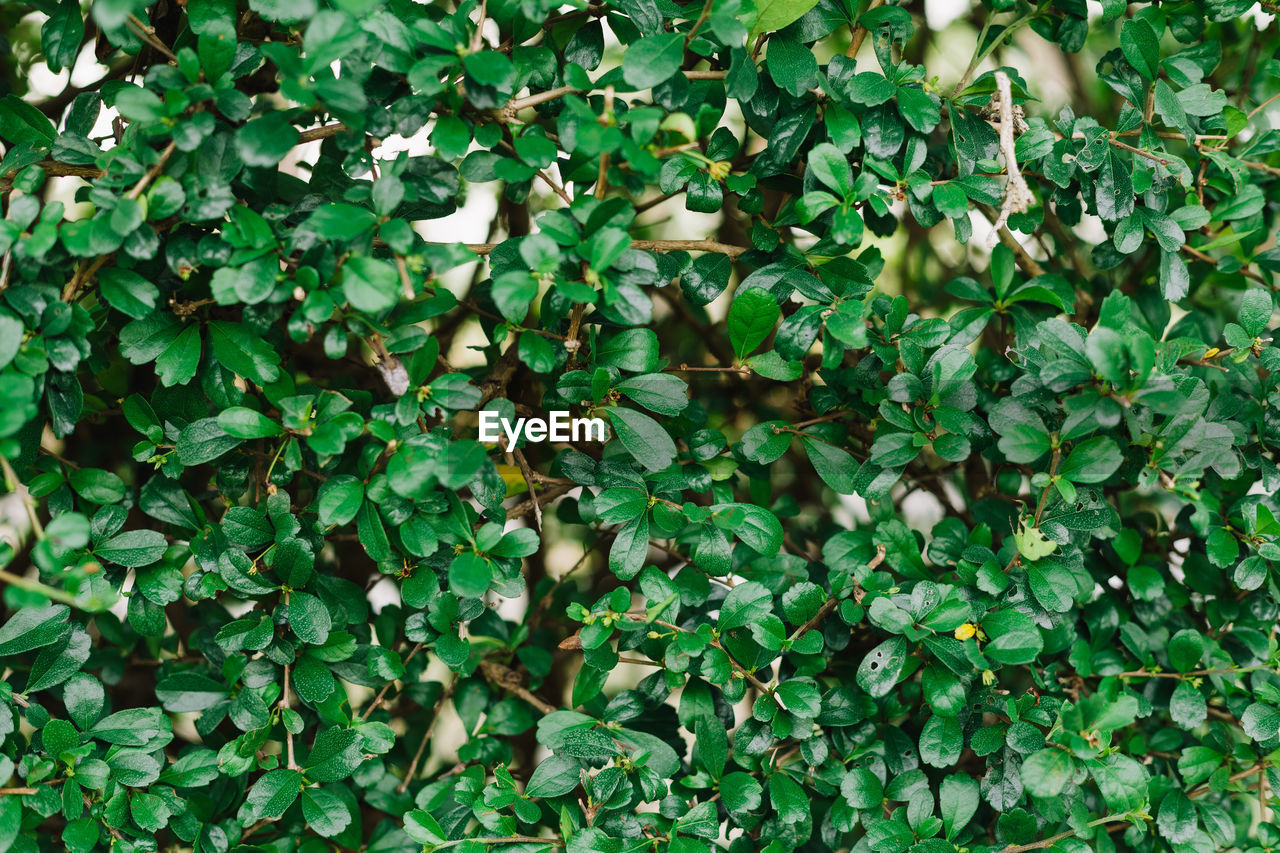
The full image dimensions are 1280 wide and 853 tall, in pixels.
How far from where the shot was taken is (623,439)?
1.06m

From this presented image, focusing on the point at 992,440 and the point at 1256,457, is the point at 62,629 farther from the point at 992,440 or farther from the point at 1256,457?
the point at 1256,457

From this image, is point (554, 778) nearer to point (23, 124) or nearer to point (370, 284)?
point (370, 284)

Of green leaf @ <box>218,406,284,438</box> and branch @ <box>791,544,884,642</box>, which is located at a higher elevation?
green leaf @ <box>218,406,284,438</box>

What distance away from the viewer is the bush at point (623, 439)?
94 cm

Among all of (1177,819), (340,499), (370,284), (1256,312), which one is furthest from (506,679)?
(1256,312)

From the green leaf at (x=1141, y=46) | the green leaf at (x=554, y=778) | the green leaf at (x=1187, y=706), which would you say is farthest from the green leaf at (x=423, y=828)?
the green leaf at (x=1141, y=46)

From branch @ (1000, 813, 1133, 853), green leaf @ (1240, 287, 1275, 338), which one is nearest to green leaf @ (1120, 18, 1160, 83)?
green leaf @ (1240, 287, 1275, 338)

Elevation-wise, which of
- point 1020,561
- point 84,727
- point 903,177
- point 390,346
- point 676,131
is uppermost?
point 676,131

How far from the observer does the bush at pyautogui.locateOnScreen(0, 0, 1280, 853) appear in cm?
94

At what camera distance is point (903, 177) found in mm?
1096

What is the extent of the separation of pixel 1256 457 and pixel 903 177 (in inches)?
26.0

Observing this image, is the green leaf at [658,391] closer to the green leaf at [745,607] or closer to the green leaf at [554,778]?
the green leaf at [745,607]

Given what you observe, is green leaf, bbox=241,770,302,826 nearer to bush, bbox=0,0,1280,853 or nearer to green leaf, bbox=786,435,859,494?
bush, bbox=0,0,1280,853

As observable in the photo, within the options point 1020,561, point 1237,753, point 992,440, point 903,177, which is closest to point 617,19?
point 903,177
